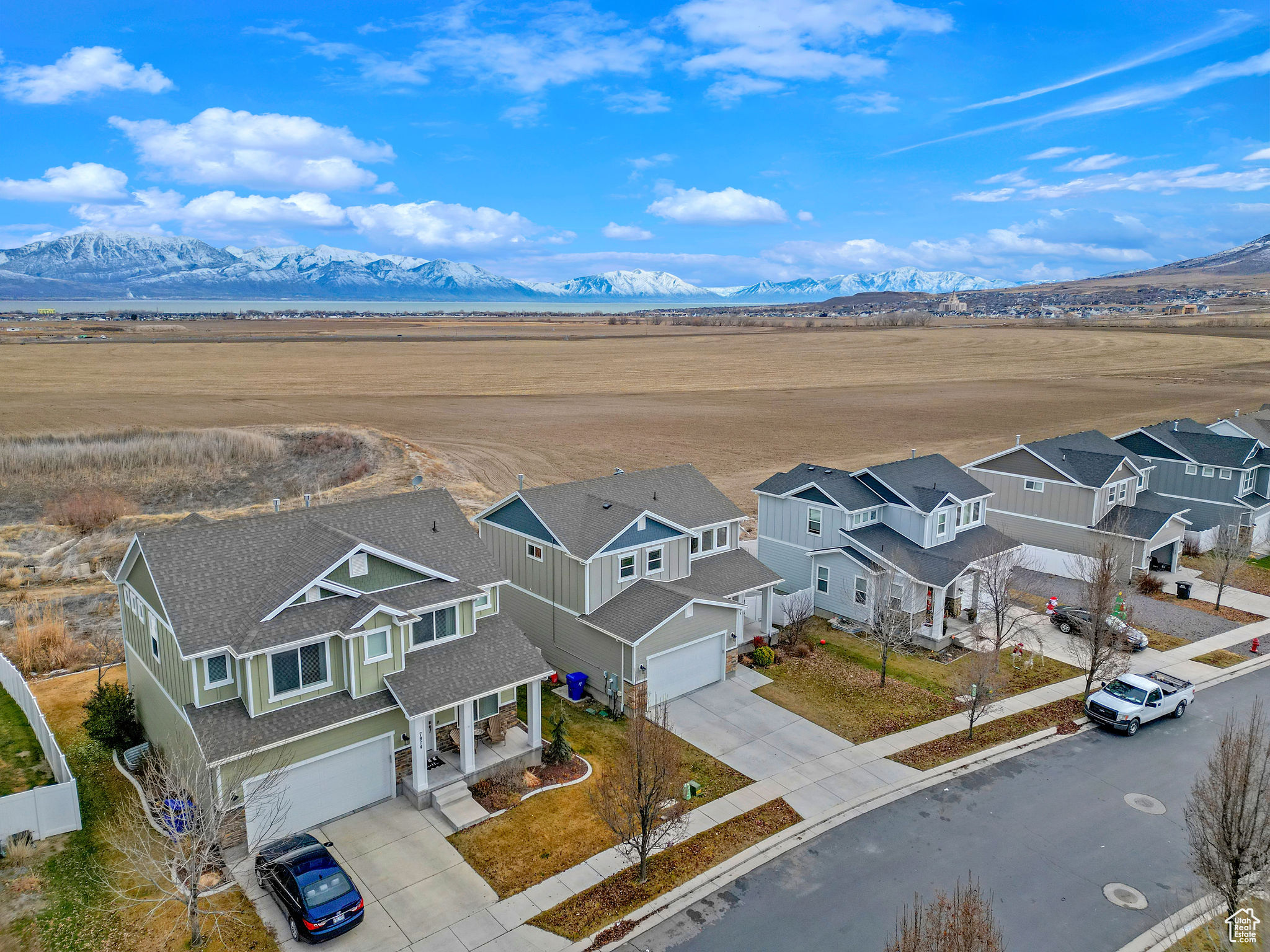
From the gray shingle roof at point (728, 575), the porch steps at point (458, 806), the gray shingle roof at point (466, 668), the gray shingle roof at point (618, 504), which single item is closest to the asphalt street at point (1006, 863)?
the porch steps at point (458, 806)

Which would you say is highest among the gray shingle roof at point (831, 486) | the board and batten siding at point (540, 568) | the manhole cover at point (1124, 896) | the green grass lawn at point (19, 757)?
the gray shingle roof at point (831, 486)

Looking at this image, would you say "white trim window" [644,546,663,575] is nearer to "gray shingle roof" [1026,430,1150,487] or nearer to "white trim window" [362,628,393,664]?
"white trim window" [362,628,393,664]

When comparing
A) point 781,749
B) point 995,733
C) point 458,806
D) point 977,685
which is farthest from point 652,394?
point 458,806

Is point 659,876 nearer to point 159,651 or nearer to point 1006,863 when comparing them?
point 1006,863

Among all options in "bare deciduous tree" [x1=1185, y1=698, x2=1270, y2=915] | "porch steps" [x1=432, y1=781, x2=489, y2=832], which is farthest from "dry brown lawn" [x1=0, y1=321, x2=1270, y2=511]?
"bare deciduous tree" [x1=1185, y1=698, x2=1270, y2=915]

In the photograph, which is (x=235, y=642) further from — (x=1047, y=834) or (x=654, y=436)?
(x=654, y=436)

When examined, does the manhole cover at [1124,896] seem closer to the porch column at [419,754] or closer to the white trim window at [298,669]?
the porch column at [419,754]

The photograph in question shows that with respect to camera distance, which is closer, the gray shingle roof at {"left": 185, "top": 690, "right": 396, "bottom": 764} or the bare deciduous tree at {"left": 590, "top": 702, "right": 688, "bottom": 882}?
the bare deciduous tree at {"left": 590, "top": 702, "right": 688, "bottom": 882}

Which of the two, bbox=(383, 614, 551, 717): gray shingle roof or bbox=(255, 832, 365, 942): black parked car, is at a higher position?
bbox=(383, 614, 551, 717): gray shingle roof
